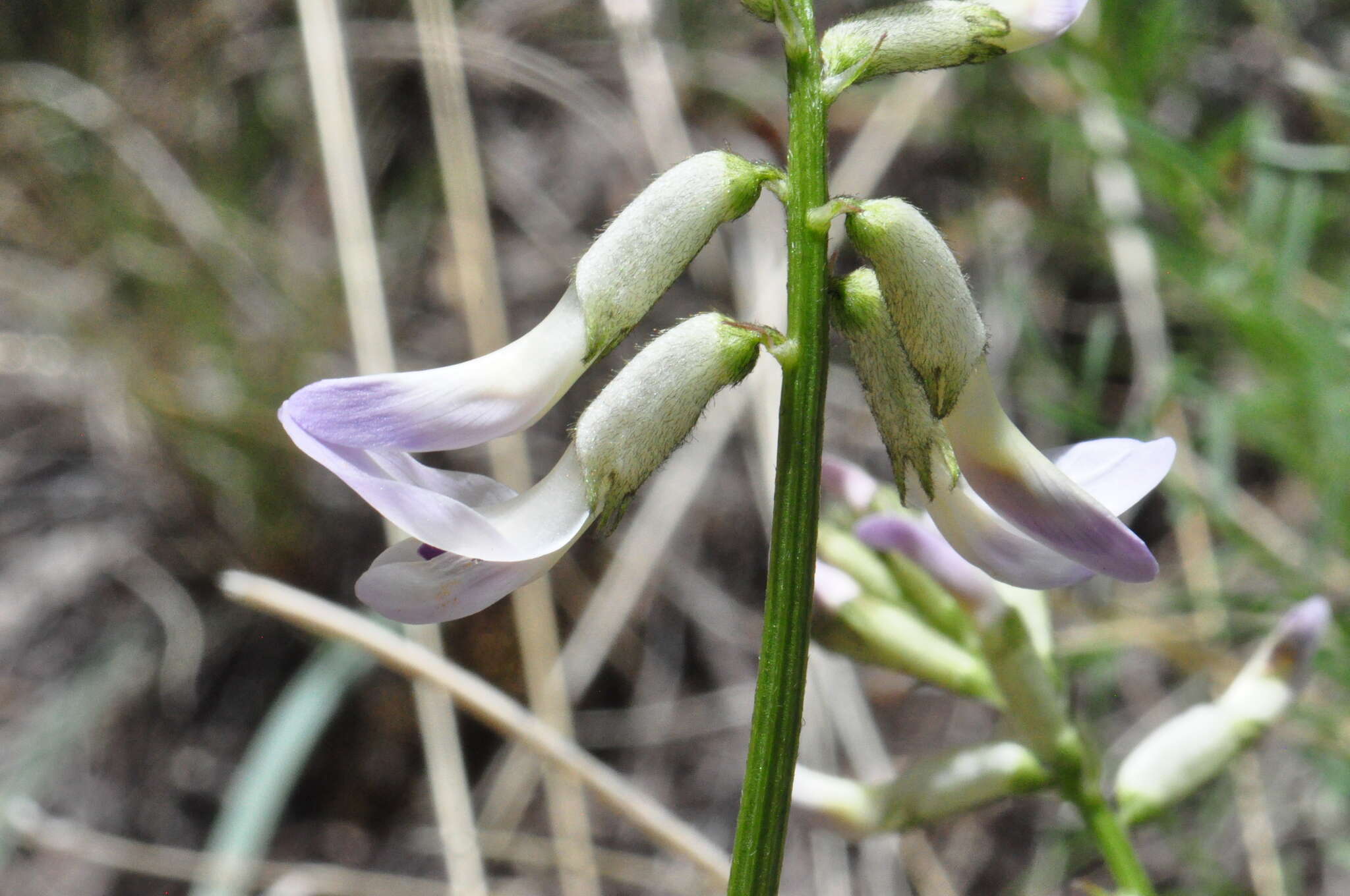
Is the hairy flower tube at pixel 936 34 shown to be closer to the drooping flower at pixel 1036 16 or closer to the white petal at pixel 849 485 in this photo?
the drooping flower at pixel 1036 16

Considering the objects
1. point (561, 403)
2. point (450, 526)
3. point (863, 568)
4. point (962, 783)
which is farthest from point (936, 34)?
point (561, 403)

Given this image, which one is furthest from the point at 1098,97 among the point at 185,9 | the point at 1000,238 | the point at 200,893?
the point at 185,9

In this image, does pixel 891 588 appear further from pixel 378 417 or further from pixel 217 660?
pixel 217 660

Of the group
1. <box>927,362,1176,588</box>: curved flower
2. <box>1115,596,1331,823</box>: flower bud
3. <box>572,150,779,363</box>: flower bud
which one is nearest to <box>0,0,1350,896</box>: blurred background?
<box>1115,596,1331,823</box>: flower bud

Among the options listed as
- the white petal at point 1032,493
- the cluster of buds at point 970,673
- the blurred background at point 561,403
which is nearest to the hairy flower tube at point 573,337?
the white petal at point 1032,493

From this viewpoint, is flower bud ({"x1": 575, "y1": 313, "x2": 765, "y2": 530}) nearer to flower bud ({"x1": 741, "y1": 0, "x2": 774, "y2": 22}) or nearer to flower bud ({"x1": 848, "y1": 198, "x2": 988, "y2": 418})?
flower bud ({"x1": 848, "y1": 198, "x2": 988, "y2": 418})

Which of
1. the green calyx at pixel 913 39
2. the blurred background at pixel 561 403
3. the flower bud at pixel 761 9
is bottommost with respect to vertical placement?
the blurred background at pixel 561 403

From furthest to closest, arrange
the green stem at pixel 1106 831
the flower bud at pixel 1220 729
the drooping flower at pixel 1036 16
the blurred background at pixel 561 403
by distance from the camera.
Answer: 1. the blurred background at pixel 561 403
2. the flower bud at pixel 1220 729
3. the green stem at pixel 1106 831
4. the drooping flower at pixel 1036 16
